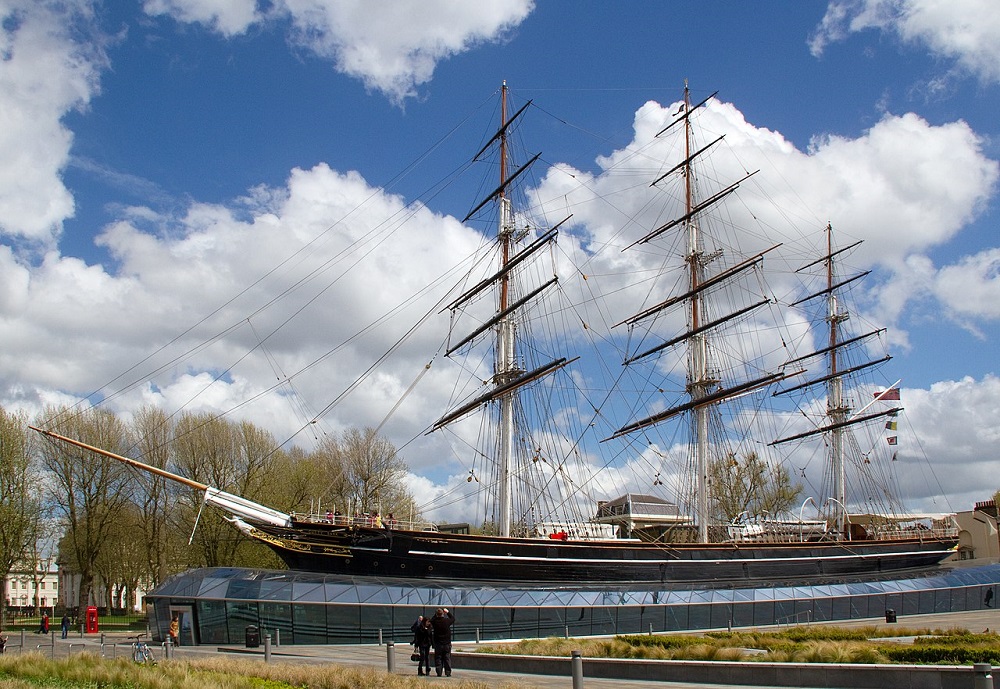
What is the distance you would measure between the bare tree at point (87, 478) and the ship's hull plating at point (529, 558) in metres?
18.0

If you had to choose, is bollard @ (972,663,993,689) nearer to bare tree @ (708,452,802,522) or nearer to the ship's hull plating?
the ship's hull plating

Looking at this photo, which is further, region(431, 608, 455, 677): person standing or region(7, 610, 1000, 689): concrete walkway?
region(431, 608, 455, 677): person standing

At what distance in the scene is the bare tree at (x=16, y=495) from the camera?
4159cm

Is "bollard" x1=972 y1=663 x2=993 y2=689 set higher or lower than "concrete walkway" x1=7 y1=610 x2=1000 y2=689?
higher

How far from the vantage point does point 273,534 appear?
3123 centimetres

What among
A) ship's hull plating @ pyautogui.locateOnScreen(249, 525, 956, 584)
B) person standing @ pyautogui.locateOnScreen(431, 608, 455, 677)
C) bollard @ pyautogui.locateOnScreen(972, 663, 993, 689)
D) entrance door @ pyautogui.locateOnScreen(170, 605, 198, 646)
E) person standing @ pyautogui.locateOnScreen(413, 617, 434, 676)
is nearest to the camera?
bollard @ pyautogui.locateOnScreen(972, 663, 993, 689)

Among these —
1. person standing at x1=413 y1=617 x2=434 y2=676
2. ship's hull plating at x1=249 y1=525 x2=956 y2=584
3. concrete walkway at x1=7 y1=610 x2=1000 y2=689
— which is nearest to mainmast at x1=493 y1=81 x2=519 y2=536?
ship's hull plating at x1=249 y1=525 x2=956 y2=584

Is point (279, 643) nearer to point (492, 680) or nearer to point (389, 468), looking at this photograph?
point (492, 680)

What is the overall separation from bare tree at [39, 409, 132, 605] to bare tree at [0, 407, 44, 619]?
1.06 metres

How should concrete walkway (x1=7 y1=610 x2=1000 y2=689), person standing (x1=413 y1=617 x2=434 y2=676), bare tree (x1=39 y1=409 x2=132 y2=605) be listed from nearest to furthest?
concrete walkway (x1=7 y1=610 x2=1000 y2=689) < person standing (x1=413 y1=617 x2=434 y2=676) < bare tree (x1=39 y1=409 x2=132 y2=605)

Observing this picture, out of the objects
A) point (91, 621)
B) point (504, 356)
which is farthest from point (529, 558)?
point (91, 621)

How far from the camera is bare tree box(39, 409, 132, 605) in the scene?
43844 millimetres

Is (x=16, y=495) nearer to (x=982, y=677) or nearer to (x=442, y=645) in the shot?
(x=442, y=645)

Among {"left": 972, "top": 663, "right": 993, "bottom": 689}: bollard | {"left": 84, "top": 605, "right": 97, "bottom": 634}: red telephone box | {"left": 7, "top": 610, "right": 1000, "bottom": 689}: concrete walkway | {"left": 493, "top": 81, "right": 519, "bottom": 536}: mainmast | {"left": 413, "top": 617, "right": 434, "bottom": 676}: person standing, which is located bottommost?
{"left": 84, "top": 605, "right": 97, "bottom": 634}: red telephone box
